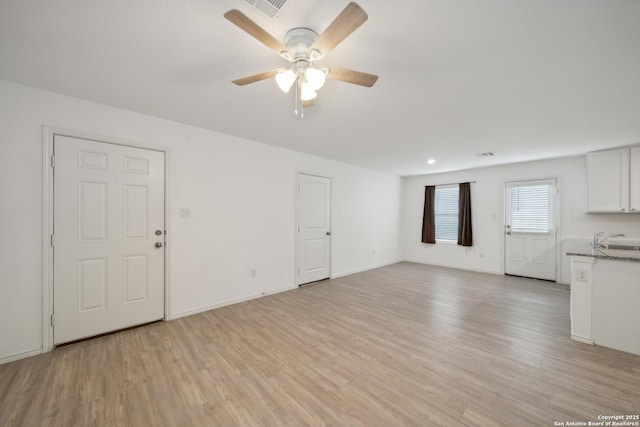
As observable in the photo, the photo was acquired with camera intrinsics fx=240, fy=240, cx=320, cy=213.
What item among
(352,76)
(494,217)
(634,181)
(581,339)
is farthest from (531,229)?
(352,76)

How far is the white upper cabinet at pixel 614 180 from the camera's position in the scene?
12.6 ft

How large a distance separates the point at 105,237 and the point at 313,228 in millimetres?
3114

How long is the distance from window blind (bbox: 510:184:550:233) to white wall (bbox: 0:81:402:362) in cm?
335

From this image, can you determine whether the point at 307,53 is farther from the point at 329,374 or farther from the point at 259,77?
the point at 329,374

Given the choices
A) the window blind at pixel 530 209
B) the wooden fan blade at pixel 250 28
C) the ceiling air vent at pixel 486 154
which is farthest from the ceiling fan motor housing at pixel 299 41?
the window blind at pixel 530 209

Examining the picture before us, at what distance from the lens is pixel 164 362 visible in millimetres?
2189

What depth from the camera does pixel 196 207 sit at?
3.29 metres

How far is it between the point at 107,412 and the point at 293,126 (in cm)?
319

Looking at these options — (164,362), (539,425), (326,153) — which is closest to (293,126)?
(326,153)

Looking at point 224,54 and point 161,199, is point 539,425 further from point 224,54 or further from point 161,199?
point 161,199

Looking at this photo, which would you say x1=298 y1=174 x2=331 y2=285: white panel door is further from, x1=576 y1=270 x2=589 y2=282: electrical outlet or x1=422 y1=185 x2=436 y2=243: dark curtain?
x1=576 y1=270 x2=589 y2=282: electrical outlet

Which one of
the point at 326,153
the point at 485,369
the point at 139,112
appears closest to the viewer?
the point at 485,369

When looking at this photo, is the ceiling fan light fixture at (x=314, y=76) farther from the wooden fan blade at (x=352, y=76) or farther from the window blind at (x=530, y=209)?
the window blind at (x=530, y=209)

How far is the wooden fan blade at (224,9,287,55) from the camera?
1148 mm
